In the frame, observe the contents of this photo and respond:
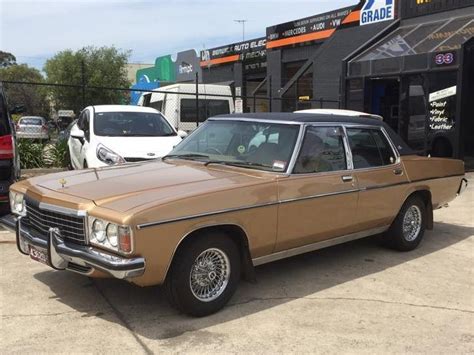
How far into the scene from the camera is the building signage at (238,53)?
2834cm

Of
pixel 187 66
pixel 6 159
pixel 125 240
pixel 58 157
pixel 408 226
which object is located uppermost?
pixel 187 66

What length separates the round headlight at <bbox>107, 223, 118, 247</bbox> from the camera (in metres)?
3.80

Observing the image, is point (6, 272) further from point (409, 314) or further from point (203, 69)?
point (203, 69)

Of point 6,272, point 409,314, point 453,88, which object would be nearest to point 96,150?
point 6,272

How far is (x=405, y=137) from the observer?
50.2ft

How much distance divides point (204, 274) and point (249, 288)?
2.84 ft

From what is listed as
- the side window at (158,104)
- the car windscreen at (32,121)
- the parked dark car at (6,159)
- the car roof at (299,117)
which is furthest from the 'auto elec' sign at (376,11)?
the car windscreen at (32,121)

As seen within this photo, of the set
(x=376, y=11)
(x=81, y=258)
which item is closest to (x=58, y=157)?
(x=81, y=258)

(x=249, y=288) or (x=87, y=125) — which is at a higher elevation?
(x=87, y=125)

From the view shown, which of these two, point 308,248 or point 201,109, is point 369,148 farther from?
point 201,109

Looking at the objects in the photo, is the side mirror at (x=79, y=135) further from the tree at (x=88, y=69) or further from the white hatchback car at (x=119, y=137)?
the tree at (x=88, y=69)

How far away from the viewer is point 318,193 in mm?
5027

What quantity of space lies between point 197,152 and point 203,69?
2979 centimetres

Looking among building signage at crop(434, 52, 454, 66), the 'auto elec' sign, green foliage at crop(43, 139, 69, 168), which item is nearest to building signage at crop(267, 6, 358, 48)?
the 'auto elec' sign
